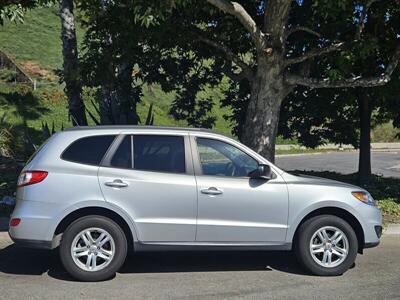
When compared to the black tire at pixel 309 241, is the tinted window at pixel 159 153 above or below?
above

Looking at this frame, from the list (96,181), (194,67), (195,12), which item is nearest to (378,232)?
(96,181)

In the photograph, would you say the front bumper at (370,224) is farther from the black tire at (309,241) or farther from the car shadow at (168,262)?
the car shadow at (168,262)

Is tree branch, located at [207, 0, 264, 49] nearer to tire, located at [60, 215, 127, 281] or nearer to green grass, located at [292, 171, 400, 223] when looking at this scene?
green grass, located at [292, 171, 400, 223]

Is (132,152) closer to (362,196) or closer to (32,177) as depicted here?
(32,177)

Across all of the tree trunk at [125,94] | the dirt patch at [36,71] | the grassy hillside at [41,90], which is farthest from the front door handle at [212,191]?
the dirt patch at [36,71]

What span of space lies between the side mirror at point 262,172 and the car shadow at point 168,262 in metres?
1.16

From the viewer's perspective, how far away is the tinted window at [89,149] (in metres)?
6.12

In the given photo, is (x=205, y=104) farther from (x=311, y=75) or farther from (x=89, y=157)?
(x=89, y=157)

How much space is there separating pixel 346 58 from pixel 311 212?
3.66 meters

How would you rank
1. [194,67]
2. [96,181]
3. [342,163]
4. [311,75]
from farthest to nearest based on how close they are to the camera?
[342,163] < [194,67] < [311,75] < [96,181]

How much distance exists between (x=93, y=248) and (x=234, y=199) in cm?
155

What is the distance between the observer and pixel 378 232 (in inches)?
259

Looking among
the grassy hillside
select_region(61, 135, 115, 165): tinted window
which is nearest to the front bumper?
select_region(61, 135, 115, 165): tinted window

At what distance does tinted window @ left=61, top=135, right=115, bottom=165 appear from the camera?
6.12 m
